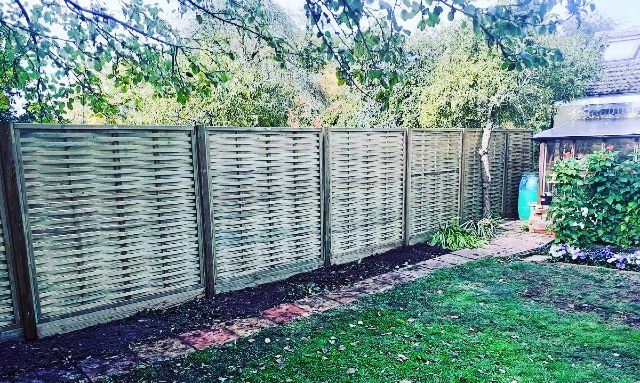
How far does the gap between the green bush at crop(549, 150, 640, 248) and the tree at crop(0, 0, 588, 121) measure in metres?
2.90

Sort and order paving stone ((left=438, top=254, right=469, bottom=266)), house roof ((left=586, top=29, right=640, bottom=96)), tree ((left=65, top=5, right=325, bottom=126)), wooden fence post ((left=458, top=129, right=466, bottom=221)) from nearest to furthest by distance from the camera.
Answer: paving stone ((left=438, top=254, right=469, bottom=266))
wooden fence post ((left=458, top=129, right=466, bottom=221))
tree ((left=65, top=5, right=325, bottom=126))
house roof ((left=586, top=29, right=640, bottom=96))

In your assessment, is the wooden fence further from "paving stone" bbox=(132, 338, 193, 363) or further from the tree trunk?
the tree trunk

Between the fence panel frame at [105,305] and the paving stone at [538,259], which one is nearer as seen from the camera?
the fence panel frame at [105,305]

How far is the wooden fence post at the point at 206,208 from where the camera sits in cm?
447

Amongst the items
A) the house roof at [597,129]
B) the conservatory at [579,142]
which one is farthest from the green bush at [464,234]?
the house roof at [597,129]

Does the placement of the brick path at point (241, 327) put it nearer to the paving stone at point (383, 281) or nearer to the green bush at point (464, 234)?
the paving stone at point (383, 281)

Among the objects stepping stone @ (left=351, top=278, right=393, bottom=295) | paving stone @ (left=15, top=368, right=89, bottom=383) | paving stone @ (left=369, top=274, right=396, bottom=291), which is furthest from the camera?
paving stone @ (left=369, top=274, right=396, bottom=291)

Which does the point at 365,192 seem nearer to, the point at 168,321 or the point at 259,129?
the point at 259,129

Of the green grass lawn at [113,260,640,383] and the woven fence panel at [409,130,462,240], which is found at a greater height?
the woven fence panel at [409,130,462,240]

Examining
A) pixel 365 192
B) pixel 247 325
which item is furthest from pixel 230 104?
pixel 247 325

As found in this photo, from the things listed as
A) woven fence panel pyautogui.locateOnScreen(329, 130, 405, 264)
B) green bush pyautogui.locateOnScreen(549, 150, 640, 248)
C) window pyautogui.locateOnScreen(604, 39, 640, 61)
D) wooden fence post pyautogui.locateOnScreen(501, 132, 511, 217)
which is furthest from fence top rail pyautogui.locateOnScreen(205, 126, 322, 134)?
window pyautogui.locateOnScreen(604, 39, 640, 61)

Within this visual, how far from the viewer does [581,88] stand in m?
9.29

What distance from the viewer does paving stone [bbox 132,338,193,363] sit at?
3420 mm

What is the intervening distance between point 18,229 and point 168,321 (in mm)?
1455
